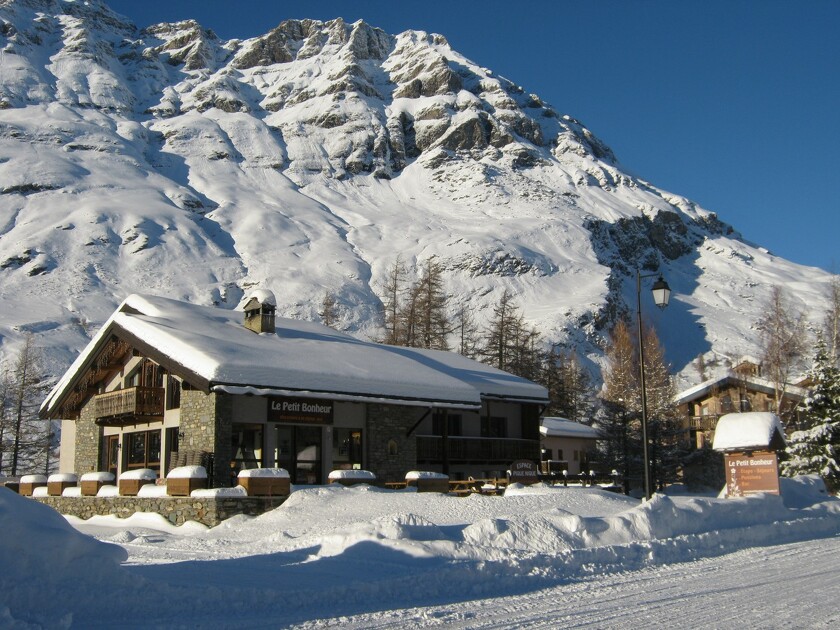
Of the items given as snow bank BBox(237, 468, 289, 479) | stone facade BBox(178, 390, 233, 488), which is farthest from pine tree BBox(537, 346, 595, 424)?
snow bank BBox(237, 468, 289, 479)

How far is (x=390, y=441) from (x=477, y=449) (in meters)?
6.15

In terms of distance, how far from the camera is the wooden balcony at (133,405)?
26.0 meters

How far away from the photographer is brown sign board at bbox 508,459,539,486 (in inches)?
1003

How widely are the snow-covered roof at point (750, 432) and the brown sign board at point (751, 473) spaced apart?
0.30m

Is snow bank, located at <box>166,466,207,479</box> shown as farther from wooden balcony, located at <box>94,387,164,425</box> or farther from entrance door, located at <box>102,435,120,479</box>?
entrance door, located at <box>102,435,120,479</box>

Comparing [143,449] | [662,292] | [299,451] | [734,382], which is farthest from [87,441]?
[734,382]

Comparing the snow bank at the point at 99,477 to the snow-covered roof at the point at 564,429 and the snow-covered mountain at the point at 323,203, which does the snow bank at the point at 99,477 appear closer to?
the snow-covered roof at the point at 564,429

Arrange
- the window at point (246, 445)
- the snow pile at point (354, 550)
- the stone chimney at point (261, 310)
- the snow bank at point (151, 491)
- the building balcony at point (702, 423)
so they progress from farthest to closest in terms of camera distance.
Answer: the building balcony at point (702, 423) → the stone chimney at point (261, 310) → the window at point (246, 445) → the snow bank at point (151, 491) → the snow pile at point (354, 550)

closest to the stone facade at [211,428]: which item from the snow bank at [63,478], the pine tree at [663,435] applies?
the snow bank at [63,478]

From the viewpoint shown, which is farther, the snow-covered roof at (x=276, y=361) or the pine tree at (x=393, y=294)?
the pine tree at (x=393, y=294)

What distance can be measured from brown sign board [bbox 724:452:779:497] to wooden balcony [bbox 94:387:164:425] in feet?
55.4

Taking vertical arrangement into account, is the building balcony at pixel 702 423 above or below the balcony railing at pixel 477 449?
above

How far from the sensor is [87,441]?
30.6m

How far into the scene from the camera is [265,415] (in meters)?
24.7
